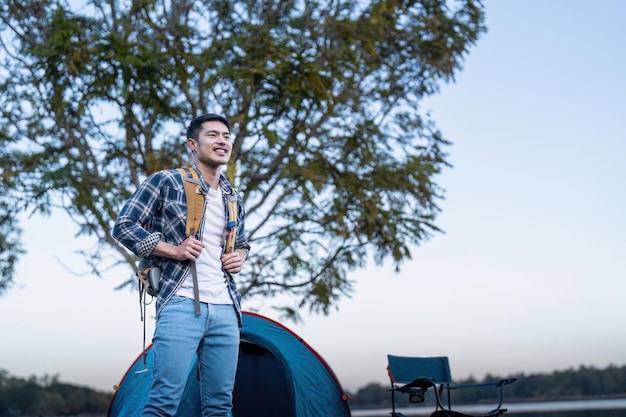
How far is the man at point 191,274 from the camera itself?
2832mm

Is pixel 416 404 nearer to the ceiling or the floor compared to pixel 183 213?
nearer to the floor

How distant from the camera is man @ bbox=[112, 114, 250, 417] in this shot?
9.29ft

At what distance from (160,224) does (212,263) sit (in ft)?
0.99

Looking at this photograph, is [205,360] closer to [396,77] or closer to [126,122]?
[126,122]

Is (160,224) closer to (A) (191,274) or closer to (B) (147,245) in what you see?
(B) (147,245)

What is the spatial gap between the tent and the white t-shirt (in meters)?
2.65

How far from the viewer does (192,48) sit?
948 centimetres

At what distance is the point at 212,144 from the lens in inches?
123

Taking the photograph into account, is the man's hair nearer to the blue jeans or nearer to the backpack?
the backpack

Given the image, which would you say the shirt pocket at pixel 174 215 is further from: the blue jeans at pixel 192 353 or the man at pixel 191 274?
the blue jeans at pixel 192 353

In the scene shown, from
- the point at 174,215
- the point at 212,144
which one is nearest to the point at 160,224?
the point at 174,215

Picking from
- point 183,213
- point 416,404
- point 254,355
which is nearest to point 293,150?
point 254,355

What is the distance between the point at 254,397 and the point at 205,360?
3.44 meters

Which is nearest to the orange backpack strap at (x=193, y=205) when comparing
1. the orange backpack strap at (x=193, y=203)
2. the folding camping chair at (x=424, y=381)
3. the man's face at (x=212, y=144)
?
the orange backpack strap at (x=193, y=203)
